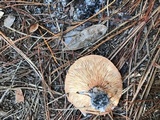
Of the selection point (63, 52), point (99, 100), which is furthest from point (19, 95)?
point (99, 100)

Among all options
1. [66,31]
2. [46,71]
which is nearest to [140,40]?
[66,31]

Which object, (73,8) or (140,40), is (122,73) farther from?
(73,8)

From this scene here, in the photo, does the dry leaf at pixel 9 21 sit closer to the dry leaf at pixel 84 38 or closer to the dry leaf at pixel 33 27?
the dry leaf at pixel 33 27

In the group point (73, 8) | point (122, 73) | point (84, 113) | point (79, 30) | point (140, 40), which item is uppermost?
point (73, 8)

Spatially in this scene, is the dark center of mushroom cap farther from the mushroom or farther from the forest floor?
the forest floor

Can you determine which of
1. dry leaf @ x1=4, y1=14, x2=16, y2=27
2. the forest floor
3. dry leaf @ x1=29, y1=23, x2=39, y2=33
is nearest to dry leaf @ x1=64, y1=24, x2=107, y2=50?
the forest floor

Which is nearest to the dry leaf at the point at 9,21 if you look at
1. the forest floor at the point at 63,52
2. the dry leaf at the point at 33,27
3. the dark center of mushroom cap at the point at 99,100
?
the forest floor at the point at 63,52

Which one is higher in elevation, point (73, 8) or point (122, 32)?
point (73, 8)
